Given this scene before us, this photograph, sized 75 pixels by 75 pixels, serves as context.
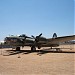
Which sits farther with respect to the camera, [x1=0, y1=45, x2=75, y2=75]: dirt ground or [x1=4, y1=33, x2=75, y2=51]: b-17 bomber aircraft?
[x1=4, y1=33, x2=75, y2=51]: b-17 bomber aircraft

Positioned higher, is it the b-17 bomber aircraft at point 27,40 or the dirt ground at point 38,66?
the b-17 bomber aircraft at point 27,40

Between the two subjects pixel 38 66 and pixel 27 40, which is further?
pixel 27 40

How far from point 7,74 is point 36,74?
6.59 ft

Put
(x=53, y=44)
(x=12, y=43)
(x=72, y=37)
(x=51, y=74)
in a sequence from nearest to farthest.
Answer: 1. (x=51, y=74)
2. (x=72, y=37)
3. (x=12, y=43)
4. (x=53, y=44)

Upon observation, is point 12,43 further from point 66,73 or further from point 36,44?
point 66,73

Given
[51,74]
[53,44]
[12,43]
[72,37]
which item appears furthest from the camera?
[53,44]

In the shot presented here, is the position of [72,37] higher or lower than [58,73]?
higher

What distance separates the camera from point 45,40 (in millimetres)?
37688

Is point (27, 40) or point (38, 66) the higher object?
point (27, 40)

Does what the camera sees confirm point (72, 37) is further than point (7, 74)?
Yes

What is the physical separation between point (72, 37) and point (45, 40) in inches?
243

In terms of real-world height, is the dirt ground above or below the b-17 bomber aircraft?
below

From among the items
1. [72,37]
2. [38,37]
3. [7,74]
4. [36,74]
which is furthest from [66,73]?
[38,37]

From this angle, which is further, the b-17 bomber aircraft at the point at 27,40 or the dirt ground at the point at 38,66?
the b-17 bomber aircraft at the point at 27,40
